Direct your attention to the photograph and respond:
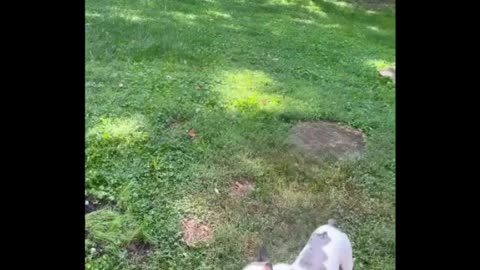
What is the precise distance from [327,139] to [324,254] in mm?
1087

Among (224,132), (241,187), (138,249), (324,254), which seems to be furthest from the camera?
(224,132)

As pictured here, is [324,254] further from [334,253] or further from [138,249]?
[138,249]

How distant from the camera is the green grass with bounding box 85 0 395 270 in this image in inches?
79.0

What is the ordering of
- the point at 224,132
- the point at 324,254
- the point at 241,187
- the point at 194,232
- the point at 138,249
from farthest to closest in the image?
the point at 224,132, the point at 241,187, the point at 194,232, the point at 138,249, the point at 324,254

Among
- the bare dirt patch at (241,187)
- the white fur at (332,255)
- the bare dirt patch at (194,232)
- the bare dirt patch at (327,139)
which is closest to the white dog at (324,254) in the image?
the white fur at (332,255)

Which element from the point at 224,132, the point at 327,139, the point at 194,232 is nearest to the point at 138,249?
the point at 194,232

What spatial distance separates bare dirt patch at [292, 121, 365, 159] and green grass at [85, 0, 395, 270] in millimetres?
61

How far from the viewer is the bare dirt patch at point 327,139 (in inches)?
100.0

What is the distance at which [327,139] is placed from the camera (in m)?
2.66

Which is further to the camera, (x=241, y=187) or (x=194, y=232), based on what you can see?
(x=241, y=187)

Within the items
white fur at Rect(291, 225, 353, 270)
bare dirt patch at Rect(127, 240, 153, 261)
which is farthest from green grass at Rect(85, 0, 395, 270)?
white fur at Rect(291, 225, 353, 270)

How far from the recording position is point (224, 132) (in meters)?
2.66

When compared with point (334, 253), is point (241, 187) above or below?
below
